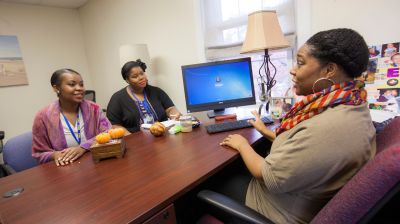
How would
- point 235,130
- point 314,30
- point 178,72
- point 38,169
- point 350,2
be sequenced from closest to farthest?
point 38,169, point 235,130, point 350,2, point 314,30, point 178,72

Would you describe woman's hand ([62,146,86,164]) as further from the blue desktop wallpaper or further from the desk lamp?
the desk lamp

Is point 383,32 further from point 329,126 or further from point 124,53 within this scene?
point 124,53

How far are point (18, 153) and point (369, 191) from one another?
1.91 m

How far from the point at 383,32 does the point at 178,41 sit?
1895 mm

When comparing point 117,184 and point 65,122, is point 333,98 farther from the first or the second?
point 65,122

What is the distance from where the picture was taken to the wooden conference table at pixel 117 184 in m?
0.69

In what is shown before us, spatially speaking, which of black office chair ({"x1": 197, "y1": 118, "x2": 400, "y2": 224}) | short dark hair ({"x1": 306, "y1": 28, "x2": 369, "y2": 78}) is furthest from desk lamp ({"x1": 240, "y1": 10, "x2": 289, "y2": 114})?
black office chair ({"x1": 197, "y1": 118, "x2": 400, "y2": 224})

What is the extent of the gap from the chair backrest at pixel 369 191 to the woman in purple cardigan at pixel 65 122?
121 centimetres

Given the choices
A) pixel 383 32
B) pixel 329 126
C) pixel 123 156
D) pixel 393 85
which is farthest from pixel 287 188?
pixel 383 32

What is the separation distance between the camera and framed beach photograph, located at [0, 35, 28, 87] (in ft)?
10.2

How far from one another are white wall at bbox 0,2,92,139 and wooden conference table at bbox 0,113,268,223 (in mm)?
2914

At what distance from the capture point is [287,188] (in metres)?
0.73

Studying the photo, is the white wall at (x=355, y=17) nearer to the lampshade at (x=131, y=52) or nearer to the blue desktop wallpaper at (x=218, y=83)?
the blue desktop wallpaper at (x=218, y=83)

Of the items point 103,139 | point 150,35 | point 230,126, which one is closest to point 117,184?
point 103,139
